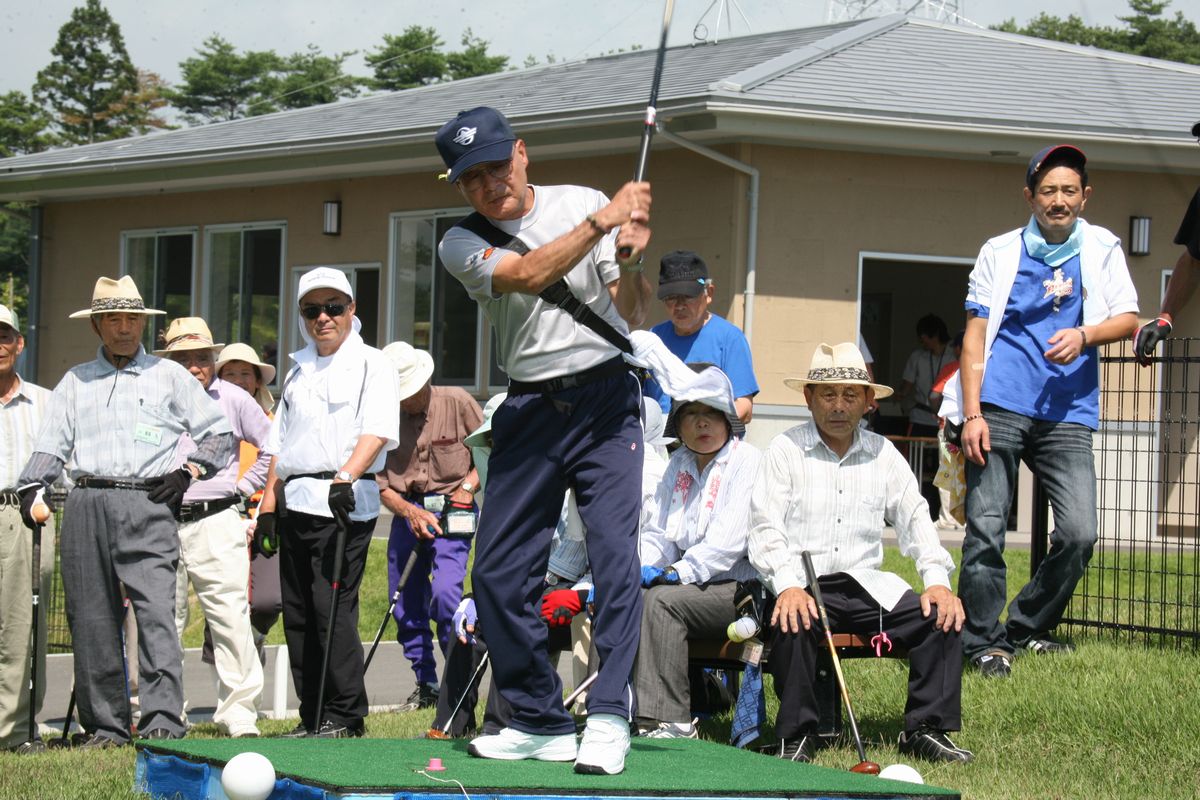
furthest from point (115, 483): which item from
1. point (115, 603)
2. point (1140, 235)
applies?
point (1140, 235)

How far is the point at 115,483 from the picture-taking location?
7.69 m

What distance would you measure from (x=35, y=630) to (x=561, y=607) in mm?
2894

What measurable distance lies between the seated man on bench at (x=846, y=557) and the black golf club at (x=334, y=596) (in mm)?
2014

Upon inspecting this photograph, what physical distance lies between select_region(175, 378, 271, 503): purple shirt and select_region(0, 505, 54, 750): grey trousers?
2.88 ft

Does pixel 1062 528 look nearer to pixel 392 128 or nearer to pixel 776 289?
pixel 776 289

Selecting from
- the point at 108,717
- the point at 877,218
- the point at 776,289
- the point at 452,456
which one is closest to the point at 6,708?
the point at 108,717

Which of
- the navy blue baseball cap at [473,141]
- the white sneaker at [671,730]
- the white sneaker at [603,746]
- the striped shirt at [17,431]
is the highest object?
the navy blue baseball cap at [473,141]

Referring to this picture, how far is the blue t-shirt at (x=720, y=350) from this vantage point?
8641 mm

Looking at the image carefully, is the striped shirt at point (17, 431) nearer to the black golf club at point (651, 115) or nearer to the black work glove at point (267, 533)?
the black work glove at point (267, 533)

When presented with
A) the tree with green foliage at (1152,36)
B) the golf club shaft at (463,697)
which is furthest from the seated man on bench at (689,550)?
the tree with green foliage at (1152,36)

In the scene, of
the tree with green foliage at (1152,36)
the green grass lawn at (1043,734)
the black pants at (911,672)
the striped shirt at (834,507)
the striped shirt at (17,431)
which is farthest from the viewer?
the tree with green foliage at (1152,36)

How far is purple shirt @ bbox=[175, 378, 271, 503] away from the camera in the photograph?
8508 millimetres

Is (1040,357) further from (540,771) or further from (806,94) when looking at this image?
(806,94)

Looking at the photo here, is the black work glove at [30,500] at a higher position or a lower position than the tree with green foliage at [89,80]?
lower
